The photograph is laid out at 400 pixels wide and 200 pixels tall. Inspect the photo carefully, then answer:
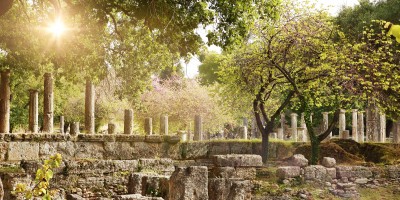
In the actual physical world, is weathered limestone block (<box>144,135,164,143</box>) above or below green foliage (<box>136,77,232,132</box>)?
below

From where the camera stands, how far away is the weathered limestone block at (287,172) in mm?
16562

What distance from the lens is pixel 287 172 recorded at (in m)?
16.6

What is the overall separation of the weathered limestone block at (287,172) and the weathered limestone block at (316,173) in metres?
0.35

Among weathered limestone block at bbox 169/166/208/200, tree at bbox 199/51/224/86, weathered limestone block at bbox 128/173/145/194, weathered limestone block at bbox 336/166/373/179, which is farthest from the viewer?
tree at bbox 199/51/224/86

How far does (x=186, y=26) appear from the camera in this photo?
567 inches

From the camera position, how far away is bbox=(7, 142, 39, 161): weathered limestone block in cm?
1368

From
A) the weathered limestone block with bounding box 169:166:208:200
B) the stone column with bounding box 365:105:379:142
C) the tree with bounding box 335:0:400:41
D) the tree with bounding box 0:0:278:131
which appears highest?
the tree with bounding box 335:0:400:41

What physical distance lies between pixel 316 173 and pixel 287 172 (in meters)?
1.10

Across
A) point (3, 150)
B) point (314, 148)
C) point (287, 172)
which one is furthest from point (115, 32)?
point (314, 148)

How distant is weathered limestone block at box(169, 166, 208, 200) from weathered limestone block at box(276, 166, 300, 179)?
7.47 metres

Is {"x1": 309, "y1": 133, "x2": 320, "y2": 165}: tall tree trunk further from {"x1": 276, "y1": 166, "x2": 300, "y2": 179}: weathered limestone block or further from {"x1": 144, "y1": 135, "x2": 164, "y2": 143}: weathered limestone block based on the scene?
{"x1": 144, "y1": 135, "x2": 164, "y2": 143}: weathered limestone block

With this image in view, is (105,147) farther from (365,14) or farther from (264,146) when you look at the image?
(365,14)

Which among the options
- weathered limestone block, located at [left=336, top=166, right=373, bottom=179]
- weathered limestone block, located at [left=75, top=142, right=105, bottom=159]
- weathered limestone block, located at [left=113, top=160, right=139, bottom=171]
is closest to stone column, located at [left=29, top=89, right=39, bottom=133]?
weathered limestone block, located at [left=75, top=142, right=105, bottom=159]

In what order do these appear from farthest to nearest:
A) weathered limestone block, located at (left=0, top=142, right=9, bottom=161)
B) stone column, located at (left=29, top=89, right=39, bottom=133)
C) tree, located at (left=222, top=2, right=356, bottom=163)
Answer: stone column, located at (left=29, top=89, right=39, bottom=133), tree, located at (left=222, top=2, right=356, bottom=163), weathered limestone block, located at (left=0, top=142, right=9, bottom=161)
